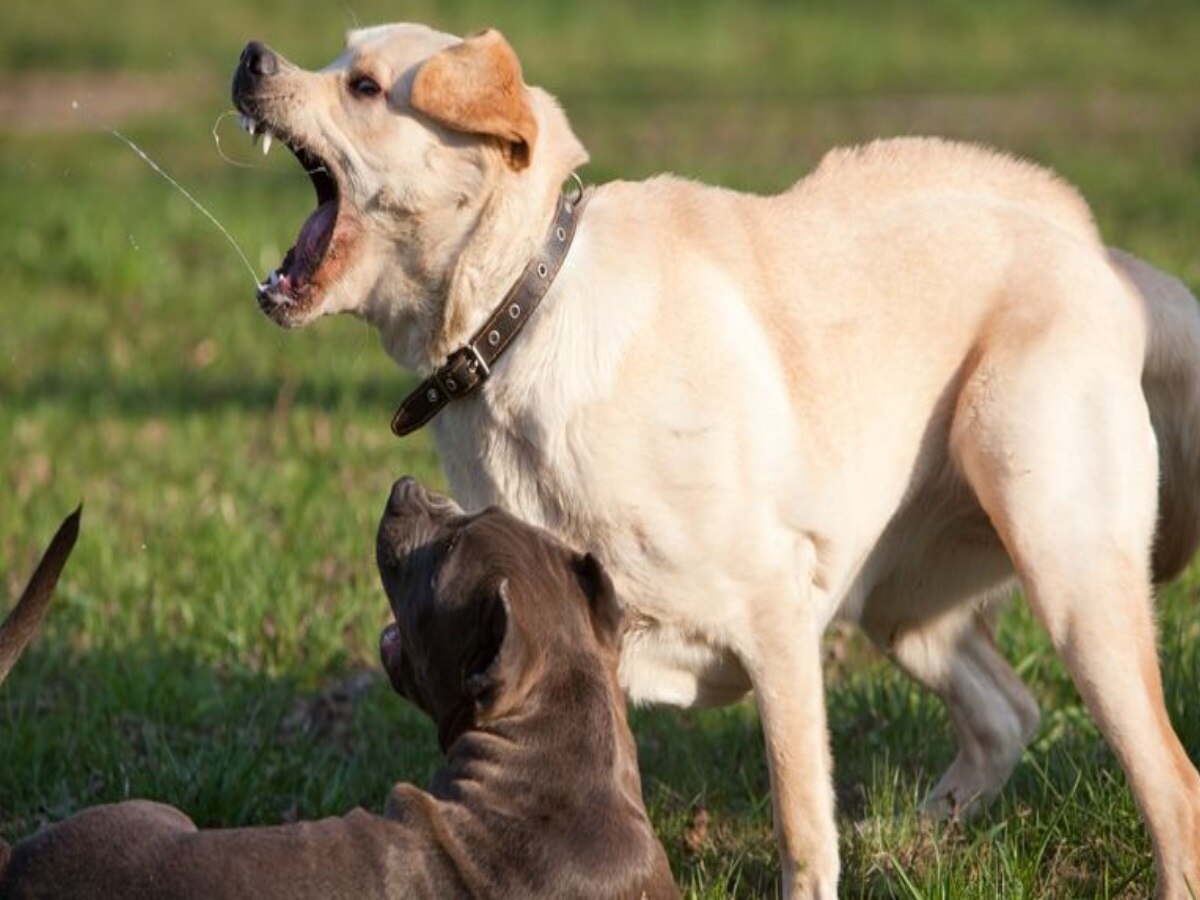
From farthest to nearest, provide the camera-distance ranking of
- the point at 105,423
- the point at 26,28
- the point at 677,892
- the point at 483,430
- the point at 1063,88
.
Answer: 1. the point at 26,28
2. the point at 1063,88
3. the point at 105,423
4. the point at 483,430
5. the point at 677,892

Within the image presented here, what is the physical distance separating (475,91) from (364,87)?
0.31m

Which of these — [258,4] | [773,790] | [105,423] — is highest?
[773,790]

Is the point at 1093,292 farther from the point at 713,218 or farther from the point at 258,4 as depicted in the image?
the point at 258,4

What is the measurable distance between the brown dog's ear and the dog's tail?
5.58 ft

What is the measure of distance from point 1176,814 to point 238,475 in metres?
4.43

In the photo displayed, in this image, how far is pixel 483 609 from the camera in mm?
4379

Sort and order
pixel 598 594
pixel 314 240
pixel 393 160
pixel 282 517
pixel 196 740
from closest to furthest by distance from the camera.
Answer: pixel 598 594
pixel 393 160
pixel 314 240
pixel 196 740
pixel 282 517

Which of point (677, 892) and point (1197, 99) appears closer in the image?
point (677, 892)

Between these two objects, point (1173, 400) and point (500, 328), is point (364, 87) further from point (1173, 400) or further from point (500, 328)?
point (1173, 400)

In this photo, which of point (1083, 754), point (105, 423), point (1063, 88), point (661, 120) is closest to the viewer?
point (1083, 754)

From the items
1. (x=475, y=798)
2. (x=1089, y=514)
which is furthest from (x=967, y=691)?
(x=475, y=798)

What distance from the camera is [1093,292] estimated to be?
5.30m

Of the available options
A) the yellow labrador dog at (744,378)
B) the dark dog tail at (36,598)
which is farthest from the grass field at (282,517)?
the dark dog tail at (36,598)

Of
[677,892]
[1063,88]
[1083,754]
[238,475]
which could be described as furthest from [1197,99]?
[677,892]
